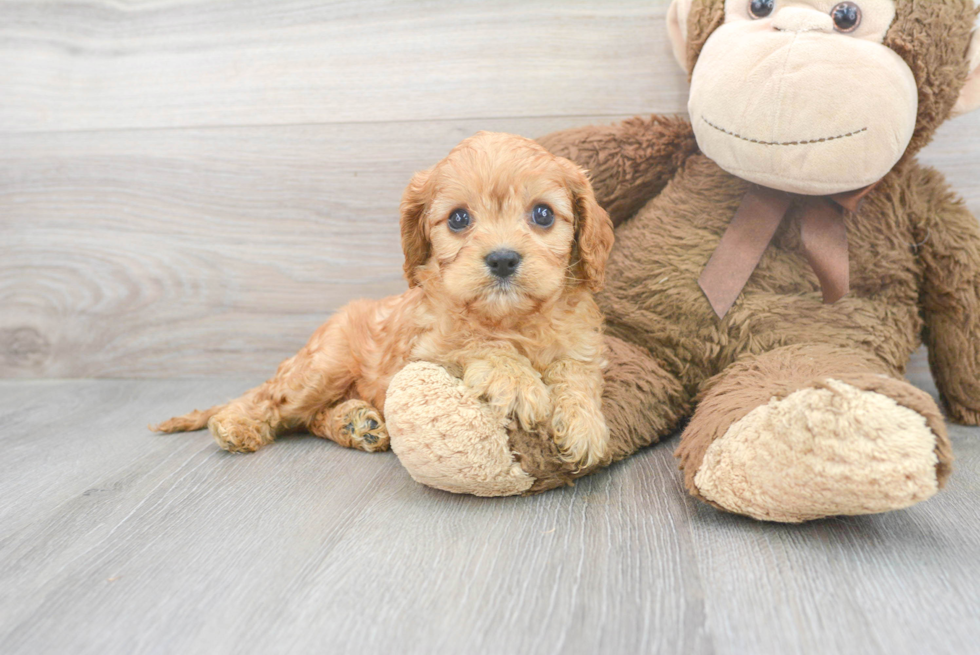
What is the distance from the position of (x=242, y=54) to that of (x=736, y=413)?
78.8 inches

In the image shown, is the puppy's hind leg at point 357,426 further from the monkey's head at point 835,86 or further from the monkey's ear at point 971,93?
the monkey's ear at point 971,93

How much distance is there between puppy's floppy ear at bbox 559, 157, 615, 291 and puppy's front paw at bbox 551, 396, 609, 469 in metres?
0.29

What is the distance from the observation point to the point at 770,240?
69.2 inches

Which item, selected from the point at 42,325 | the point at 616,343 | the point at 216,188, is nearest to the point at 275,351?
the point at 216,188

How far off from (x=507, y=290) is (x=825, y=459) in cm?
65

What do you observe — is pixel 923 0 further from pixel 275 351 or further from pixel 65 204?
pixel 65 204

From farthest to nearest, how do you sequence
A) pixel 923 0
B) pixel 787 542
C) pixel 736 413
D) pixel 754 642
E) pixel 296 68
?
pixel 296 68, pixel 923 0, pixel 736 413, pixel 787 542, pixel 754 642

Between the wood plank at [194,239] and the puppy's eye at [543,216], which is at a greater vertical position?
the puppy's eye at [543,216]

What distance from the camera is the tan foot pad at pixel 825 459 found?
115 cm

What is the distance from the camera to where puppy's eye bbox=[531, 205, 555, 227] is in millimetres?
1518

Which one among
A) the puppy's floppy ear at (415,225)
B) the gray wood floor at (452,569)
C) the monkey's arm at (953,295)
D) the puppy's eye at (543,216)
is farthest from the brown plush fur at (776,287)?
the puppy's floppy ear at (415,225)

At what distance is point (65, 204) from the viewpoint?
2604 mm

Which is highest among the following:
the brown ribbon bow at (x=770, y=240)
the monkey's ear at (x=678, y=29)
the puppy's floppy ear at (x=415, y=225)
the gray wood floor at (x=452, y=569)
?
the monkey's ear at (x=678, y=29)

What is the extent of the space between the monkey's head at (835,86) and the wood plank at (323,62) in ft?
2.12
